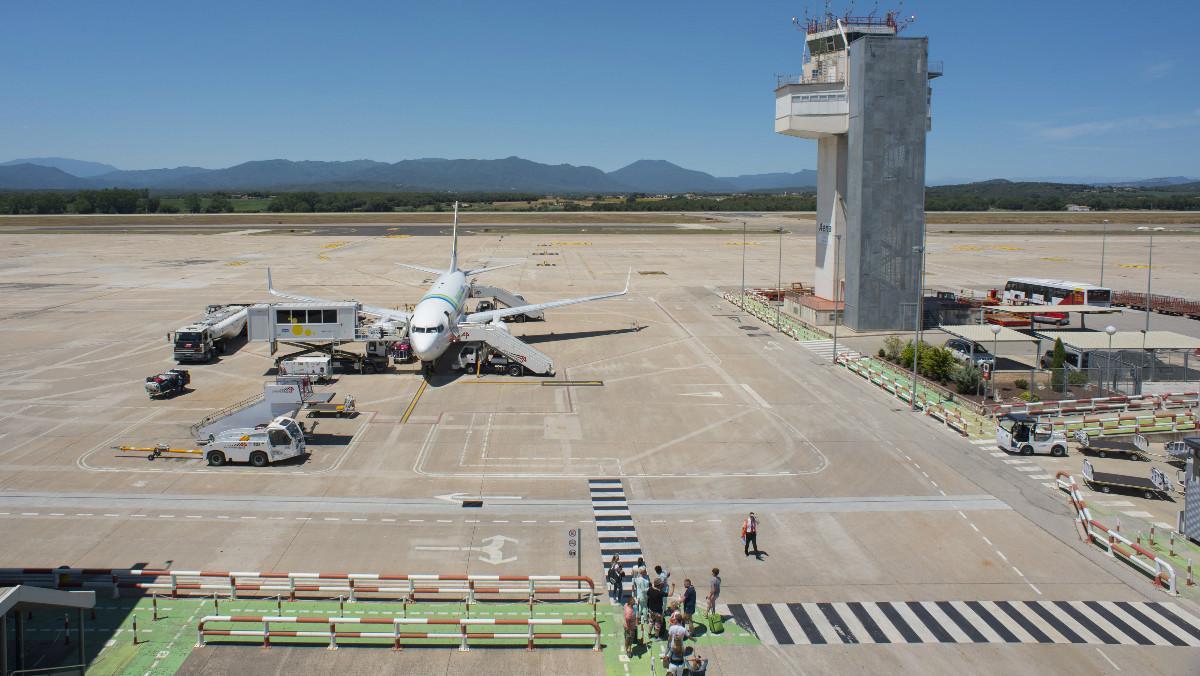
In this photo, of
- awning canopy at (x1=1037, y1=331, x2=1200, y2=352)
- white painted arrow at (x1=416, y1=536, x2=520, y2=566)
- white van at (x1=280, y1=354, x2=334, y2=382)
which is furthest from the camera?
white van at (x1=280, y1=354, x2=334, y2=382)

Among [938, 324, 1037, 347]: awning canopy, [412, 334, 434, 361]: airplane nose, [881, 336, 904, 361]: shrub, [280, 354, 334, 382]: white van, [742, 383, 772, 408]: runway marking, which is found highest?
[938, 324, 1037, 347]: awning canopy

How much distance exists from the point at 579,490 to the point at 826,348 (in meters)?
35.1

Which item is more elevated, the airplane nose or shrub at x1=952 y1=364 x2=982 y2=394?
the airplane nose

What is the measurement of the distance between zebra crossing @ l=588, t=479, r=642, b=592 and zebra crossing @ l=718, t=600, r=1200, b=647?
4.35m

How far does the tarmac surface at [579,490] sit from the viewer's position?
78.7ft

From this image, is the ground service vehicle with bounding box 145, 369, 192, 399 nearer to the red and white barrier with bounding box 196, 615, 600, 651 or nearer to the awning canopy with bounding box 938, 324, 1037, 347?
the red and white barrier with bounding box 196, 615, 600, 651

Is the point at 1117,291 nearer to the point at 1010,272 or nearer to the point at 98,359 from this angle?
the point at 1010,272

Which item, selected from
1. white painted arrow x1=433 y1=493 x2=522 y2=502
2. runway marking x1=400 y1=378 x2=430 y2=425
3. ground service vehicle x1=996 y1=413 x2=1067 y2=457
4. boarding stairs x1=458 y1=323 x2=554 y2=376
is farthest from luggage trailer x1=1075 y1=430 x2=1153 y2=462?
runway marking x1=400 y1=378 x2=430 y2=425

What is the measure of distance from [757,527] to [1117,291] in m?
80.7

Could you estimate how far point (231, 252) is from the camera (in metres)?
135

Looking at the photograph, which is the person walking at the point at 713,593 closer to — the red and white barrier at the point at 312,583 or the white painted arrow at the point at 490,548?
the red and white barrier at the point at 312,583

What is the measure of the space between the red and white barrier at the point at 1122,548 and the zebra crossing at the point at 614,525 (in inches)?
620

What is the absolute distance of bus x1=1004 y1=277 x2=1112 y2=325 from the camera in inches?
2899

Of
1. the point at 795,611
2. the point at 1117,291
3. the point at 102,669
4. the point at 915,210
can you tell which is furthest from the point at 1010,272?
the point at 102,669
